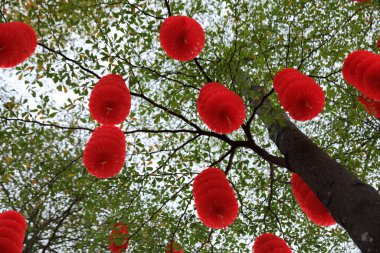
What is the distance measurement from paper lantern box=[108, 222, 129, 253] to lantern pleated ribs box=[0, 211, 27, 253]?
67.2 inches

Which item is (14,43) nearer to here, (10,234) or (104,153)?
(104,153)

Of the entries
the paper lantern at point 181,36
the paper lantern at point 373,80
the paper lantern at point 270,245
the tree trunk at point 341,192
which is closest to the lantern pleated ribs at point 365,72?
the paper lantern at point 373,80

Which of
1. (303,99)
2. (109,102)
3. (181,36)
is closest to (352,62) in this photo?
(303,99)

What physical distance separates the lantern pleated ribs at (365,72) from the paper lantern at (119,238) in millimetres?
3602

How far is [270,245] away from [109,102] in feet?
6.80

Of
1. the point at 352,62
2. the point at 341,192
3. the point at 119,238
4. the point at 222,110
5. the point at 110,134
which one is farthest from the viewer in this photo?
the point at 119,238

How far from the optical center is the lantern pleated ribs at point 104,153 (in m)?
2.84

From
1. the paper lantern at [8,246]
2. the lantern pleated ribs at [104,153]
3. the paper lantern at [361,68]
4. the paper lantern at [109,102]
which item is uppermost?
the paper lantern at [361,68]

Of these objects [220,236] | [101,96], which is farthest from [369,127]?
[101,96]

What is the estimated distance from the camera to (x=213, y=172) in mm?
3006

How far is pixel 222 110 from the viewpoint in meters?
2.69

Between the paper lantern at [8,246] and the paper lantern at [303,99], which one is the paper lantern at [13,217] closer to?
the paper lantern at [8,246]

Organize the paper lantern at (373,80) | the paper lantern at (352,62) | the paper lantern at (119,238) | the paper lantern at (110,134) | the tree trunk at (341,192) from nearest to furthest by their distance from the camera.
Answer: the tree trunk at (341,192) < the paper lantern at (373,80) < the paper lantern at (110,134) < the paper lantern at (352,62) < the paper lantern at (119,238)

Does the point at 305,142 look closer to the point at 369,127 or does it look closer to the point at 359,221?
the point at 359,221
